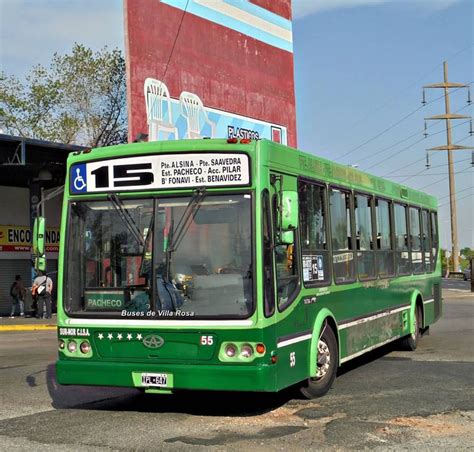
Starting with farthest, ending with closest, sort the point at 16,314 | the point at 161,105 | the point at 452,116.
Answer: the point at 452,116
the point at 16,314
the point at 161,105

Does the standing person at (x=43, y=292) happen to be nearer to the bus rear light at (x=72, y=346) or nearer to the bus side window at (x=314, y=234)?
the bus rear light at (x=72, y=346)

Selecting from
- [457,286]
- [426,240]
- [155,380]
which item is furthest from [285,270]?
[457,286]

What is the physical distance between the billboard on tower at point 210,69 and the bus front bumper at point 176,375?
50.2 feet

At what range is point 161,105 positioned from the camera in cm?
2347

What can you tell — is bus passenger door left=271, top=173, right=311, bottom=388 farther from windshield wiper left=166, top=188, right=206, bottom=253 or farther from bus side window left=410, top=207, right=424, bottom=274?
bus side window left=410, top=207, right=424, bottom=274

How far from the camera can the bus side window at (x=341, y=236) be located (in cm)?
875

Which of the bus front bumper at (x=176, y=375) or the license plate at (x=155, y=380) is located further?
the license plate at (x=155, y=380)

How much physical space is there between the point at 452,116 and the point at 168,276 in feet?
169

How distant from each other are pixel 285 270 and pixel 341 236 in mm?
1976

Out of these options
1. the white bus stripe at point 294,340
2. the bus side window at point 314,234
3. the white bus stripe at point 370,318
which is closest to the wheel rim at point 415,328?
the white bus stripe at point 370,318

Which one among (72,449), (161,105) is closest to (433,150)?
(161,105)

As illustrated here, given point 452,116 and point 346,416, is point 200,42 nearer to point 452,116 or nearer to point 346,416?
point 346,416

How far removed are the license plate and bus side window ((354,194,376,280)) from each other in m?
3.68

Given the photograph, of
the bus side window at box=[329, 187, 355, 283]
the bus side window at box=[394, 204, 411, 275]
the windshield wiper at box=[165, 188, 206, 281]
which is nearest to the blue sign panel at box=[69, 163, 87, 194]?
the windshield wiper at box=[165, 188, 206, 281]
